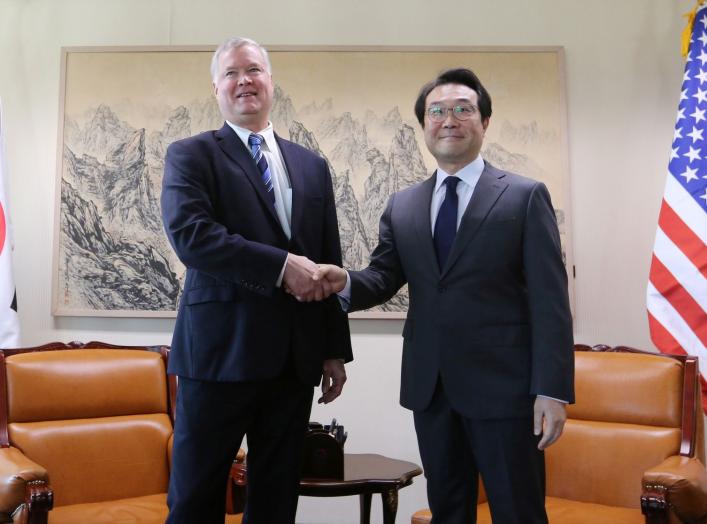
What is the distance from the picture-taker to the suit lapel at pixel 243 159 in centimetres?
199

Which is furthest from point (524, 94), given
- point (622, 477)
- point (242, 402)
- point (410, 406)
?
point (242, 402)

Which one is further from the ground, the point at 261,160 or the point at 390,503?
the point at 261,160

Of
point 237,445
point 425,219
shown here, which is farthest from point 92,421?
point 425,219

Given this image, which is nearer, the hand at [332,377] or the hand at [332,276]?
the hand at [332,276]

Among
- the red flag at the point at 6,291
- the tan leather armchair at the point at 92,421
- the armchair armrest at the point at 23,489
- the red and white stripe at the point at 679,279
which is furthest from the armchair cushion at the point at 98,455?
the red and white stripe at the point at 679,279

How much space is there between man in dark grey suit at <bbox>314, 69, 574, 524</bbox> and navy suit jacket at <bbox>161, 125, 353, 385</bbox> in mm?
162

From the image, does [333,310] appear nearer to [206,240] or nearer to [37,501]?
[206,240]

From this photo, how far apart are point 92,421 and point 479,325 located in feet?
5.85

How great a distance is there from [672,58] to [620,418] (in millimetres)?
1850

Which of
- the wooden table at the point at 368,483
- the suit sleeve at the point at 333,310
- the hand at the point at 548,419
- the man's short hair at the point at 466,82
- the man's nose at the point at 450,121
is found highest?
the man's short hair at the point at 466,82

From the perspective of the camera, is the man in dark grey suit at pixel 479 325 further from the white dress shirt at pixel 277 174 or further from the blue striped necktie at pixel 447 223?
the white dress shirt at pixel 277 174

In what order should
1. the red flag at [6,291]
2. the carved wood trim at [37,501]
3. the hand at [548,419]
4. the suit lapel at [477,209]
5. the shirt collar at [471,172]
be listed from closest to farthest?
the hand at [548,419], the suit lapel at [477,209], the shirt collar at [471,172], the carved wood trim at [37,501], the red flag at [6,291]

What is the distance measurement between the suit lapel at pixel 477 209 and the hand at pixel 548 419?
418 millimetres

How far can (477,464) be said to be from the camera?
1.90 m
